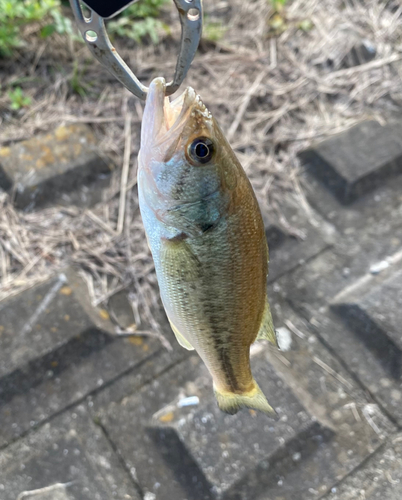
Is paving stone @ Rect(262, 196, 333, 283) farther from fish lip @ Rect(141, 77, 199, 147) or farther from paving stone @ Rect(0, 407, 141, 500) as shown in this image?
fish lip @ Rect(141, 77, 199, 147)

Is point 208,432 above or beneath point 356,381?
beneath

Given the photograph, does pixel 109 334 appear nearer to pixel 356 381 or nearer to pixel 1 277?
pixel 1 277

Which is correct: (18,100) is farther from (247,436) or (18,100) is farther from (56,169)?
(247,436)

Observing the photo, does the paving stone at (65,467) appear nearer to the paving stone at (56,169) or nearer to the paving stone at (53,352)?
the paving stone at (53,352)

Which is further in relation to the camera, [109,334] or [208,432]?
[109,334]

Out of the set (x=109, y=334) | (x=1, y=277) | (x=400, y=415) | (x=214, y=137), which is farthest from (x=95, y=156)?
(x=400, y=415)

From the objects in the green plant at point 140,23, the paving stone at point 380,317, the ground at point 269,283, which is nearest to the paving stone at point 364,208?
the ground at point 269,283
